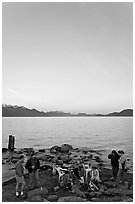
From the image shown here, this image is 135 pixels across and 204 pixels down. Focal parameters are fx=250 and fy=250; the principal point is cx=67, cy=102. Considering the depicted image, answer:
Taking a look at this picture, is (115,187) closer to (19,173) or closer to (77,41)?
(19,173)

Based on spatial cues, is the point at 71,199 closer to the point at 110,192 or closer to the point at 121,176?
the point at 110,192

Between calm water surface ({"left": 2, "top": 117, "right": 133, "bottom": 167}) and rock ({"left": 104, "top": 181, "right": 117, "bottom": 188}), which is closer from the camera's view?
rock ({"left": 104, "top": 181, "right": 117, "bottom": 188})

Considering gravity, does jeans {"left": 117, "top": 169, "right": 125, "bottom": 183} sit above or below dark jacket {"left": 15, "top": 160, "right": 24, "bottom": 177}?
below

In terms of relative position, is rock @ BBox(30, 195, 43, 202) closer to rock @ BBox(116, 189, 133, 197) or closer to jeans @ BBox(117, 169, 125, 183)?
rock @ BBox(116, 189, 133, 197)

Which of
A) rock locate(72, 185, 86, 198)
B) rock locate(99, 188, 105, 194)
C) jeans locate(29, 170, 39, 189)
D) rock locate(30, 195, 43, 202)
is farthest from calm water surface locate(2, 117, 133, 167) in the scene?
rock locate(30, 195, 43, 202)

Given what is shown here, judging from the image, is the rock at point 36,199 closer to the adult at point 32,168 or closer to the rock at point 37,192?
the rock at point 37,192

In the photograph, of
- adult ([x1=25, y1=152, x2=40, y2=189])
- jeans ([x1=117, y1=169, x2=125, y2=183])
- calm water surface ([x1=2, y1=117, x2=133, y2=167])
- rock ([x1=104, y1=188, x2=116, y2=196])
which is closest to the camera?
rock ([x1=104, y1=188, x2=116, y2=196])

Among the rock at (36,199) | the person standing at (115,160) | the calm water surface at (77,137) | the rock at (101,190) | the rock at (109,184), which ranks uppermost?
the person standing at (115,160)

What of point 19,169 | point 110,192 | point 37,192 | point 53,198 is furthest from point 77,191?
point 19,169

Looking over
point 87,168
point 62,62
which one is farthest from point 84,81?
point 87,168

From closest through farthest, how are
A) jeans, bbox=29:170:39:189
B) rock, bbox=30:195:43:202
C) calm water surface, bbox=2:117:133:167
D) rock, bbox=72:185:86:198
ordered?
rock, bbox=30:195:43:202, rock, bbox=72:185:86:198, jeans, bbox=29:170:39:189, calm water surface, bbox=2:117:133:167

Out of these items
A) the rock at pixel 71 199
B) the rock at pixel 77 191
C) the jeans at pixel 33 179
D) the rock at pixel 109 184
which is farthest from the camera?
the rock at pixel 109 184

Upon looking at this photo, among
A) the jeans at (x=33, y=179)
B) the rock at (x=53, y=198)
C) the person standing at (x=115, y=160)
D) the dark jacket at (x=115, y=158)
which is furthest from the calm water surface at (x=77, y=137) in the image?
the rock at (x=53, y=198)

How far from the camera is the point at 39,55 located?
1487cm
